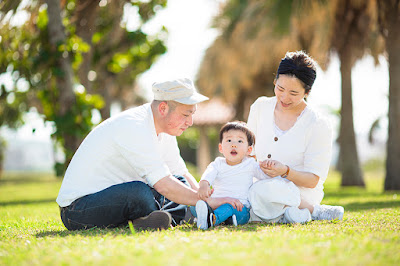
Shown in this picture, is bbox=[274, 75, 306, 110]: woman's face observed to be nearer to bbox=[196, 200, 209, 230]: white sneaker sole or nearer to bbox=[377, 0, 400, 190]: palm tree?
bbox=[196, 200, 209, 230]: white sneaker sole

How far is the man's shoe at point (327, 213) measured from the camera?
507cm

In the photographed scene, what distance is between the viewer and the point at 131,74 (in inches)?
864

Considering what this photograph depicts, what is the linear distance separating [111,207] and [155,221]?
42 cm

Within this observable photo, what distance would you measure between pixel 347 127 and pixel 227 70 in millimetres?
8239

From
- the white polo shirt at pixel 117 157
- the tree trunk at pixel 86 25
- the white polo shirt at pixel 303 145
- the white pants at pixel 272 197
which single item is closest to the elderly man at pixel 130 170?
the white polo shirt at pixel 117 157

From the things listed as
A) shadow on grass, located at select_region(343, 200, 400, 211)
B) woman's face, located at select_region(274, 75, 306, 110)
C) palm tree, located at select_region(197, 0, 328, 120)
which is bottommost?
shadow on grass, located at select_region(343, 200, 400, 211)

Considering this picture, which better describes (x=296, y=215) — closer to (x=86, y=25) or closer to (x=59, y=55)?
(x=59, y=55)

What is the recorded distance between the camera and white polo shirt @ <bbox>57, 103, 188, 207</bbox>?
416 cm

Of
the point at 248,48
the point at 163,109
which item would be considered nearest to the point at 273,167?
the point at 163,109

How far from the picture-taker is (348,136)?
15.9 metres

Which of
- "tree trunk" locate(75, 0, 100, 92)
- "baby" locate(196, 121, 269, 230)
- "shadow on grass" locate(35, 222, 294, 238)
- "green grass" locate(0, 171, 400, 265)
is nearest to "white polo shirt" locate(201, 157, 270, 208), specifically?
"baby" locate(196, 121, 269, 230)

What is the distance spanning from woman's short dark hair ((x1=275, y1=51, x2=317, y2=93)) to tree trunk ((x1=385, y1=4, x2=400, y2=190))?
26.7ft

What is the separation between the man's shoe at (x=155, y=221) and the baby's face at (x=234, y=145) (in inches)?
39.6

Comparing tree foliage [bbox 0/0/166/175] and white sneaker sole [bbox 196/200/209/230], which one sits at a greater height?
tree foliage [bbox 0/0/166/175]
